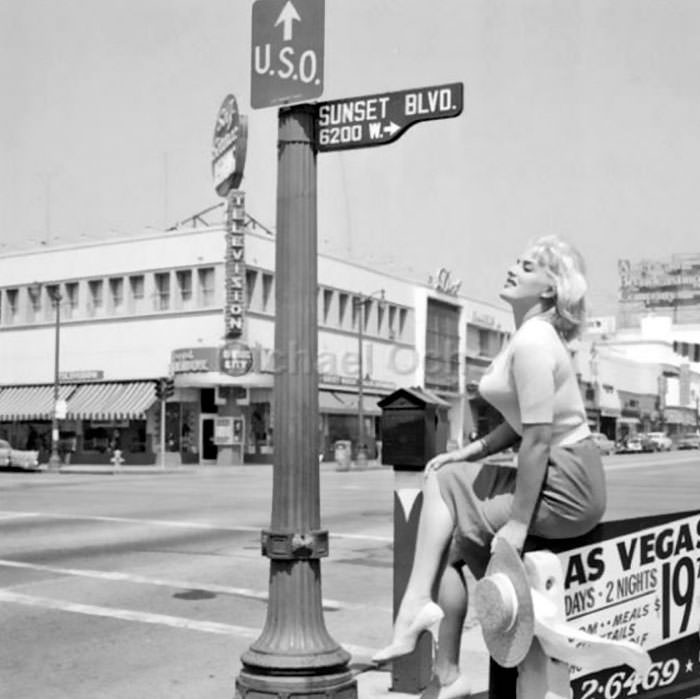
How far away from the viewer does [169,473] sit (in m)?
39.8

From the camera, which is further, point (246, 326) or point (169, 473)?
point (246, 326)

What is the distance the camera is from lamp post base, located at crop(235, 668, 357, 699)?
482cm

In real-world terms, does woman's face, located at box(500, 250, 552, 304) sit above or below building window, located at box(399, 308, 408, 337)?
below

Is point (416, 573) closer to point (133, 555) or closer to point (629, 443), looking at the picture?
point (133, 555)

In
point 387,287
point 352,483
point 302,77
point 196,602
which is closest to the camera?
point 302,77

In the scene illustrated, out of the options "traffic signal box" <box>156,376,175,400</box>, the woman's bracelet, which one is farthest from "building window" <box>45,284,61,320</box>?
the woman's bracelet

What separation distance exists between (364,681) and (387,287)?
5313cm

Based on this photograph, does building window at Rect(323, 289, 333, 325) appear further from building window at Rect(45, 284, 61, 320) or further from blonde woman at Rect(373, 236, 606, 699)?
blonde woman at Rect(373, 236, 606, 699)

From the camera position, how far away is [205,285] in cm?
4716

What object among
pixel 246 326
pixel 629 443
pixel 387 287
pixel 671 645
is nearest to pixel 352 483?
pixel 246 326

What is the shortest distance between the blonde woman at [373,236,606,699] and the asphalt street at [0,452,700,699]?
199 centimetres

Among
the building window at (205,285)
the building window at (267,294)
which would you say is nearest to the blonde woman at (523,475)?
the building window at (205,285)

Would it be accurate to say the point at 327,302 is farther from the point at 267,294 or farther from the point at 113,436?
the point at 113,436

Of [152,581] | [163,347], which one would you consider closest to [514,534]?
[152,581]
